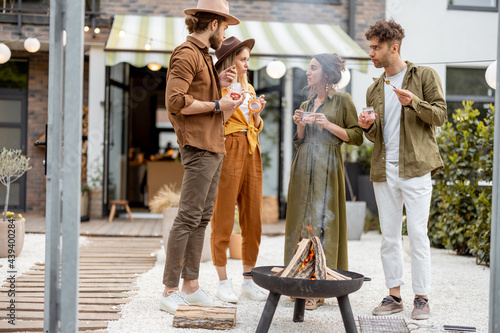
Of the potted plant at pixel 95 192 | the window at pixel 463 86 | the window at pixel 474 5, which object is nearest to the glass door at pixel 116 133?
the potted plant at pixel 95 192

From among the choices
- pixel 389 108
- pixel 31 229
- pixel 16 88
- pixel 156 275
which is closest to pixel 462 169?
pixel 389 108

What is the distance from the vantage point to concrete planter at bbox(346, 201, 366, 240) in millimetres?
7363

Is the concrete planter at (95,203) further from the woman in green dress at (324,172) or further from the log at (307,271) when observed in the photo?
the log at (307,271)

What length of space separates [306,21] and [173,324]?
753 centimetres

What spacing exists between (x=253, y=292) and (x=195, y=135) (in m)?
1.18

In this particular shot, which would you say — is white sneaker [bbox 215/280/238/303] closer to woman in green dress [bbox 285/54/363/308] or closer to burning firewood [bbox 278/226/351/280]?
woman in green dress [bbox 285/54/363/308]

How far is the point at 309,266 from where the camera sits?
2.98 metres

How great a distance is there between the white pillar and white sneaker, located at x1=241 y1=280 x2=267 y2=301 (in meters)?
5.63

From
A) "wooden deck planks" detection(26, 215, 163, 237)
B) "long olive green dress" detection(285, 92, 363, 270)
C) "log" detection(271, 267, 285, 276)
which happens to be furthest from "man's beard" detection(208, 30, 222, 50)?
"wooden deck planks" detection(26, 215, 163, 237)

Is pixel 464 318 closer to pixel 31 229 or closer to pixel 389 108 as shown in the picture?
pixel 389 108

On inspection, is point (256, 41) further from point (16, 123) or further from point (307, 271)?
point (307, 271)

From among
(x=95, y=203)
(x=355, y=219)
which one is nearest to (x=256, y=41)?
(x=355, y=219)

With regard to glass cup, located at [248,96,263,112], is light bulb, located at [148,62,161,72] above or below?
above

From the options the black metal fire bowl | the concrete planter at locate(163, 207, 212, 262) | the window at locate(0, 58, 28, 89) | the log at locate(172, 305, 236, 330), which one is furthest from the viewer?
the window at locate(0, 58, 28, 89)
